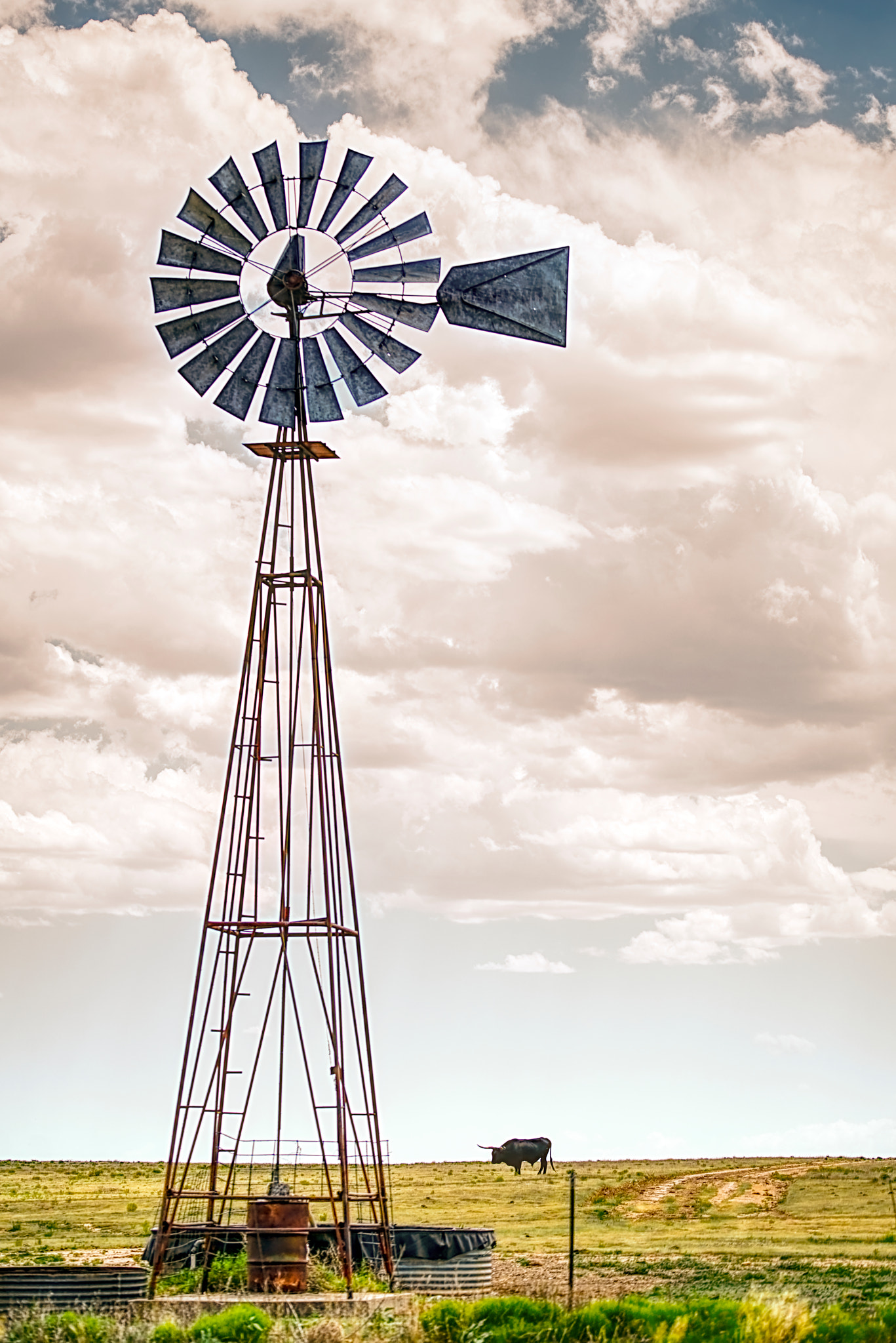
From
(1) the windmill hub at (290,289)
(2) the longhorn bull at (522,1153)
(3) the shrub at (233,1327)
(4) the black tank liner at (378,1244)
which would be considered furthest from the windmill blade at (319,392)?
(2) the longhorn bull at (522,1153)

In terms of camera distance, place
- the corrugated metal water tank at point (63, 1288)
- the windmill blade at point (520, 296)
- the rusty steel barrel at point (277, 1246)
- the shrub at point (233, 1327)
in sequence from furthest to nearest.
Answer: the windmill blade at point (520, 296), the rusty steel barrel at point (277, 1246), the corrugated metal water tank at point (63, 1288), the shrub at point (233, 1327)

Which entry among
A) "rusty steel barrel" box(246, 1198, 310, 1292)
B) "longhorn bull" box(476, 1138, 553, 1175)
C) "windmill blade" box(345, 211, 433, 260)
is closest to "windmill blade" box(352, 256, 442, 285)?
"windmill blade" box(345, 211, 433, 260)

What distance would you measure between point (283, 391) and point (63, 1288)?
43.9 ft

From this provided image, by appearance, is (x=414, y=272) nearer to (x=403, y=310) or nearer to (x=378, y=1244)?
(x=403, y=310)

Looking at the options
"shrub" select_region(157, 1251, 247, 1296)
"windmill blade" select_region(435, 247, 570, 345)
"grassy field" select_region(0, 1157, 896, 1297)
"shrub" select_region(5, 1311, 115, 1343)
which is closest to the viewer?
"shrub" select_region(5, 1311, 115, 1343)

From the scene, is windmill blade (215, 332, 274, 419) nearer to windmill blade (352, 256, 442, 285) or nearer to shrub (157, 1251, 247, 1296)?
windmill blade (352, 256, 442, 285)

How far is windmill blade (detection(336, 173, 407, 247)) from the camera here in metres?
23.1

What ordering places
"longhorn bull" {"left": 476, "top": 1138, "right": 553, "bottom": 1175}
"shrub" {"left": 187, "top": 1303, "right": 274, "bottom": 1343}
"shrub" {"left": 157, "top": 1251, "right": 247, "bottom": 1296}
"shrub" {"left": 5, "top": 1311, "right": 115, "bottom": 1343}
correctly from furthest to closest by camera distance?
"longhorn bull" {"left": 476, "top": 1138, "right": 553, "bottom": 1175}, "shrub" {"left": 157, "top": 1251, "right": 247, "bottom": 1296}, "shrub" {"left": 187, "top": 1303, "right": 274, "bottom": 1343}, "shrub" {"left": 5, "top": 1311, "right": 115, "bottom": 1343}

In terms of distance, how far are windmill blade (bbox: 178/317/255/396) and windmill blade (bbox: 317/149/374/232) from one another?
7.61 feet

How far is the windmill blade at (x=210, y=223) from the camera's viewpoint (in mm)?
23375

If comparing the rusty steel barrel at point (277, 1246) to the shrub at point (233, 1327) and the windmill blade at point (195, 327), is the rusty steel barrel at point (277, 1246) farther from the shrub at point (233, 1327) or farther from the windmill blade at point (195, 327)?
the windmill blade at point (195, 327)

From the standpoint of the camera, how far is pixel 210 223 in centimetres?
2345

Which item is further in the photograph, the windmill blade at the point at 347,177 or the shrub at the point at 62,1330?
the windmill blade at the point at 347,177

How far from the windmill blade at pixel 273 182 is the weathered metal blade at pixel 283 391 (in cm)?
193
